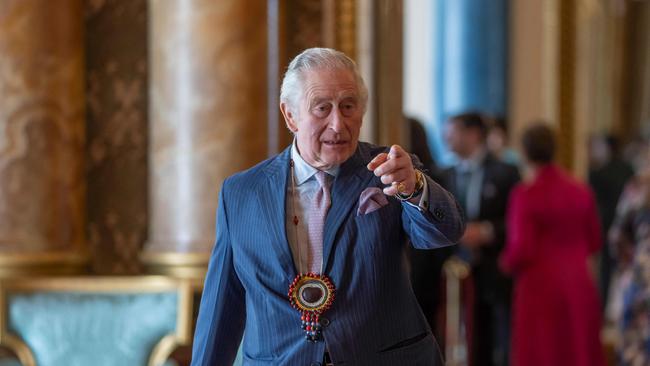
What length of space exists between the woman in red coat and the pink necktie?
5.02 meters

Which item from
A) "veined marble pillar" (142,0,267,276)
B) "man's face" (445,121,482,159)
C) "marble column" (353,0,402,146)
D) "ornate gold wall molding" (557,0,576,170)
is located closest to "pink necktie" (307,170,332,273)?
"veined marble pillar" (142,0,267,276)

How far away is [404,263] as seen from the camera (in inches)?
114

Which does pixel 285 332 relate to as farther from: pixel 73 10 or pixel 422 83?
pixel 422 83

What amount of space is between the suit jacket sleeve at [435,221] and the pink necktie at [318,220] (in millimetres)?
182

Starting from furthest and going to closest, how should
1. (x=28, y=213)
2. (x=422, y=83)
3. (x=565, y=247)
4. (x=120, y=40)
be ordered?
(x=422, y=83)
(x=565, y=247)
(x=120, y=40)
(x=28, y=213)

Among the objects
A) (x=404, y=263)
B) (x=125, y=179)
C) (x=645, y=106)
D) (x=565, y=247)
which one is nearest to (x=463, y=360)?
(x=565, y=247)

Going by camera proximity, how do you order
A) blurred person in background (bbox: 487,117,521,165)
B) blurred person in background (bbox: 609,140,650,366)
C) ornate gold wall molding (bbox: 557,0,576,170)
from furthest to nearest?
ornate gold wall molding (bbox: 557,0,576,170) → blurred person in background (bbox: 487,117,521,165) → blurred person in background (bbox: 609,140,650,366)

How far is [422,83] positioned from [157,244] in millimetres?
7244

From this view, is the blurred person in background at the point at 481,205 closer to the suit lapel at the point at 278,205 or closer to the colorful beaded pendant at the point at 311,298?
the suit lapel at the point at 278,205

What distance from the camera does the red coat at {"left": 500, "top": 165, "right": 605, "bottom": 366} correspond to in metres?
7.84

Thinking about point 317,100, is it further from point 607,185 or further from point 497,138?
point 607,185

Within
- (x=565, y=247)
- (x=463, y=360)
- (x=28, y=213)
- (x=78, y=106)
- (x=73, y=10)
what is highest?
(x=73, y=10)

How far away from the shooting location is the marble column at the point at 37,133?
504cm

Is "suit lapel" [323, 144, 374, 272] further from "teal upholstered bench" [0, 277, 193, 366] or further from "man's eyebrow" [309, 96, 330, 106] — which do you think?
"teal upholstered bench" [0, 277, 193, 366]
